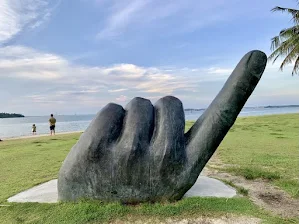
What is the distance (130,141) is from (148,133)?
1.35ft

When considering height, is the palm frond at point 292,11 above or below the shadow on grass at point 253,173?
above

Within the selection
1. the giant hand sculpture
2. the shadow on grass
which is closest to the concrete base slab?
the giant hand sculpture

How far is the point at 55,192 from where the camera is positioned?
6141mm

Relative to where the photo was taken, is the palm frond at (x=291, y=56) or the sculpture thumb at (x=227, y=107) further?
the palm frond at (x=291, y=56)

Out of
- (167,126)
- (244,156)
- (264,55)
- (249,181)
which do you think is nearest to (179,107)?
(167,126)

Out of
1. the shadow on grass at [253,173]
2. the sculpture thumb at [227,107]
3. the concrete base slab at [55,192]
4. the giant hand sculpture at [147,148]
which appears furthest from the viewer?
the shadow on grass at [253,173]

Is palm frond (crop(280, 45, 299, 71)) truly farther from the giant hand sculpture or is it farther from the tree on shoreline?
the giant hand sculpture

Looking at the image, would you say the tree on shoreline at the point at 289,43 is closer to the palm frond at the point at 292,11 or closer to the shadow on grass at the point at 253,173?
the palm frond at the point at 292,11

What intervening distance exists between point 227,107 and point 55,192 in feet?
13.1

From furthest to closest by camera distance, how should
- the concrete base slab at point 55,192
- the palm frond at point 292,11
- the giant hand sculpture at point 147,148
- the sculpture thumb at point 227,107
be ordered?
1. the palm frond at point 292,11
2. the concrete base slab at point 55,192
3. the sculpture thumb at point 227,107
4. the giant hand sculpture at point 147,148

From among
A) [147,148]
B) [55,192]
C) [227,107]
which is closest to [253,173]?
[227,107]

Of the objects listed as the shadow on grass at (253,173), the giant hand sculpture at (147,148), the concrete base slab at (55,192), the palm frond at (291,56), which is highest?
the palm frond at (291,56)

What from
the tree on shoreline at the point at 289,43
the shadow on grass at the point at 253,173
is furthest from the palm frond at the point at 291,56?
the shadow on grass at the point at 253,173

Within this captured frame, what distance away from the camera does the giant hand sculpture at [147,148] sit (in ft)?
16.8
